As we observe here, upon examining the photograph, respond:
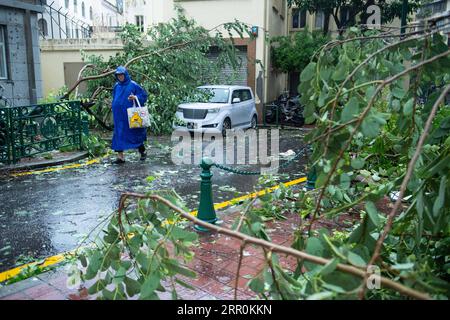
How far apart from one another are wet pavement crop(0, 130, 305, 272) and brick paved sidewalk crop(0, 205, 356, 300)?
2.48ft

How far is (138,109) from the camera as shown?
29.5 ft

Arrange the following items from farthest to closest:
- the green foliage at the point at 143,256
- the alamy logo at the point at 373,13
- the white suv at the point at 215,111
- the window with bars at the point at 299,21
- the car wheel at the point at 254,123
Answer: the window with bars at the point at 299,21 < the alamy logo at the point at 373,13 < the car wheel at the point at 254,123 < the white suv at the point at 215,111 < the green foliage at the point at 143,256

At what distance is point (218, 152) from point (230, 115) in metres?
3.43

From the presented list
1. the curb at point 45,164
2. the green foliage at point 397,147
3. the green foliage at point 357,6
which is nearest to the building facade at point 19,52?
the curb at point 45,164

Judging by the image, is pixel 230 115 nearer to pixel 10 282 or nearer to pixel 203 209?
pixel 203 209

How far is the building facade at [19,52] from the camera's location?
11805 mm

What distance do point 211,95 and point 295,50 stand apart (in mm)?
6060

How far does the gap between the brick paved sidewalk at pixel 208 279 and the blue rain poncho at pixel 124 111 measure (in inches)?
188

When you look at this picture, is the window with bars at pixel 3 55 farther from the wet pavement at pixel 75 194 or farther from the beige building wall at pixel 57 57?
the beige building wall at pixel 57 57

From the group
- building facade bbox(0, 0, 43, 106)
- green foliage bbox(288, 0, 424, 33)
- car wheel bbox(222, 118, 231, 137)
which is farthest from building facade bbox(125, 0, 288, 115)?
building facade bbox(0, 0, 43, 106)

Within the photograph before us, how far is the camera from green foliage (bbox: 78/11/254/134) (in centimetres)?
1121

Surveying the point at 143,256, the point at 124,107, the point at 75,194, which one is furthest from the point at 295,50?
the point at 143,256

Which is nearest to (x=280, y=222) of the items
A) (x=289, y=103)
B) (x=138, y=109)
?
(x=138, y=109)
